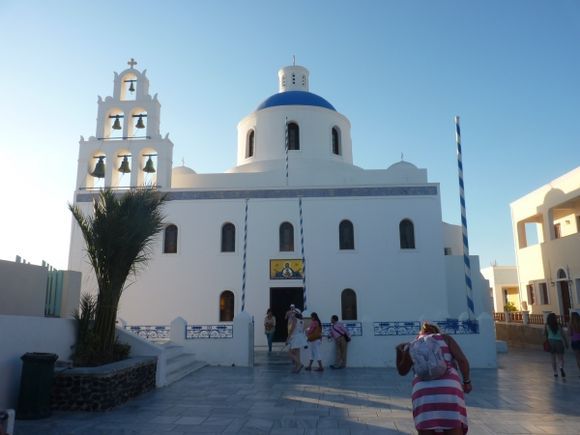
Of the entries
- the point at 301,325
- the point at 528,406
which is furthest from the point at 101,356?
the point at 528,406

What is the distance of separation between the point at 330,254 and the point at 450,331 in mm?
5141

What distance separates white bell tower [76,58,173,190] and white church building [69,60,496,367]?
36 mm

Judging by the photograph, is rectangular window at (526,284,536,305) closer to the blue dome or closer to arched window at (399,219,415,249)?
arched window at (399,219,415,249)

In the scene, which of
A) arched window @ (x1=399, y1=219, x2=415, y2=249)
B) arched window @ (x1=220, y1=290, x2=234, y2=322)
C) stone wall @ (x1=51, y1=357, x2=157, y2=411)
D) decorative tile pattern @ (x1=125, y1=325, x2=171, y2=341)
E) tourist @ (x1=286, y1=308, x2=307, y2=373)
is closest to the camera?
stone wall @ (x1=51, y1=357, x2=157, y2=411)

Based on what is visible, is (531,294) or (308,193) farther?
(531,294)

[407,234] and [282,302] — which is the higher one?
[407,234]

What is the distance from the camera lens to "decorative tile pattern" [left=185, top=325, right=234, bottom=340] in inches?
448

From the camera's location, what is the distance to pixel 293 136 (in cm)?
1883

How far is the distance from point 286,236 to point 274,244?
1.72 feet

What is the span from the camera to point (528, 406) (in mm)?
6586

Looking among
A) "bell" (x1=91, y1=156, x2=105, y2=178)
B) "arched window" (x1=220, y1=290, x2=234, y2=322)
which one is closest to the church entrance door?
"arched window" (x1=220, y1=290, x2=234, y2=322)

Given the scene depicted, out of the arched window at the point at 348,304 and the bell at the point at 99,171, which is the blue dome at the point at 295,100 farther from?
the arched window at the point at 348,304

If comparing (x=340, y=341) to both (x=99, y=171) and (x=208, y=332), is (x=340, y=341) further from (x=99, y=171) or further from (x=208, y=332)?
(x=99, y=171)

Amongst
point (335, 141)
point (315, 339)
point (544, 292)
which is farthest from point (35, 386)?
point (544, 292)
